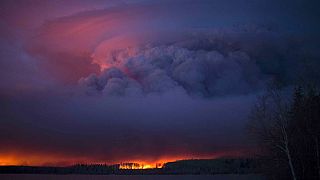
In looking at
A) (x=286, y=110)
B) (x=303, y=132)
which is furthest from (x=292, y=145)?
(x=286, y=110)

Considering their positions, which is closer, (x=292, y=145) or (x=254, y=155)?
(x=292, y=145)

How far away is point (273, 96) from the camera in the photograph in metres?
34.2

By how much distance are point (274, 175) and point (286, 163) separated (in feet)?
15.3

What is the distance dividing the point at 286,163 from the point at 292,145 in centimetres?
198

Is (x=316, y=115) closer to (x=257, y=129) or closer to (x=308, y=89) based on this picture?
(x=308, y=89)

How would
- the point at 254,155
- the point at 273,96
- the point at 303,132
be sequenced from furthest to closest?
the point at 254,155
the point at 303,132
the point at 273,96

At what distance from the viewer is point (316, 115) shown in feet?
117

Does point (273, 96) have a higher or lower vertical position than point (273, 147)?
higher

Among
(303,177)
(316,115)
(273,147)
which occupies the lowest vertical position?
(303,177)

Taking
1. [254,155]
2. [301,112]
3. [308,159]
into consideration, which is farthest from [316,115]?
[254,155]

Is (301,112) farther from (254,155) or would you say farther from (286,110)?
(254,155)

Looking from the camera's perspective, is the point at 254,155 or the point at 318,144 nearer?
the point at 318,144

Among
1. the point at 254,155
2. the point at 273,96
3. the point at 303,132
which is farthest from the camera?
the point at 254,155

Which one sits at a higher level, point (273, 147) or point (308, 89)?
point (308, 89)
